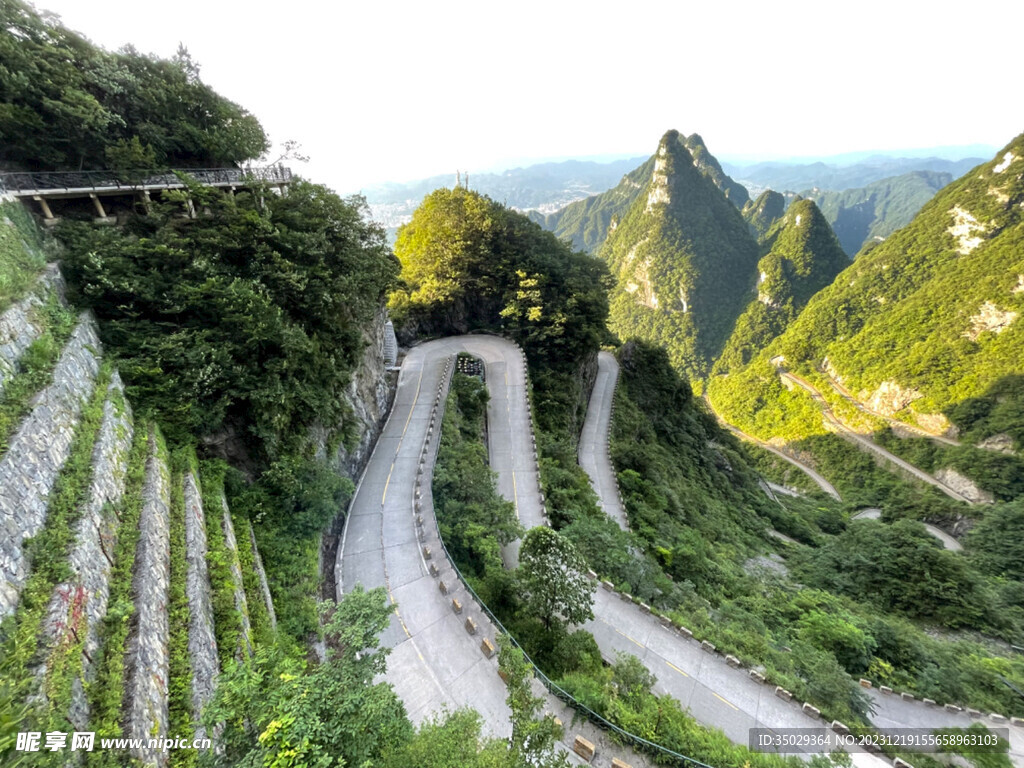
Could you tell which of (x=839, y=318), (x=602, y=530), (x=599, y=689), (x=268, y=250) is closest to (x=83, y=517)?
(x=268, y=250)

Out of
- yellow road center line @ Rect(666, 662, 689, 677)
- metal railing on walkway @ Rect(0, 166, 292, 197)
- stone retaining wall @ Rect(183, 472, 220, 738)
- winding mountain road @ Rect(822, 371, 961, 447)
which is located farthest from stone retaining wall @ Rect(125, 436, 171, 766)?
winding mountain road @ Rect(822, 371, 961, 447)

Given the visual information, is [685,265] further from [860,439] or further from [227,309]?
[227,309]

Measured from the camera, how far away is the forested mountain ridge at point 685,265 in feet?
388

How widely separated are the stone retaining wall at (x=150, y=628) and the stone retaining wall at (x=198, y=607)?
461mm

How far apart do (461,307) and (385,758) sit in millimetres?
35731

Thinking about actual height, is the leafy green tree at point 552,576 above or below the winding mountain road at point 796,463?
above

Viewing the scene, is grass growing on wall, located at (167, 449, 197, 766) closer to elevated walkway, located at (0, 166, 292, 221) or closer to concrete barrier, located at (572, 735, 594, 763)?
concrete barrier, located at (572, 735, 594, 763)

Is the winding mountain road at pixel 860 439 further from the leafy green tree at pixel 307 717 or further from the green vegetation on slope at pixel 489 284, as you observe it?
the leafy green tree at pixel 307 717

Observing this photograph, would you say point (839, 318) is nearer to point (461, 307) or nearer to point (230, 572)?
point (461, 307)

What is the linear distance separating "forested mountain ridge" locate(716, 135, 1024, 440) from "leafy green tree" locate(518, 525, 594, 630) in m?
77.5

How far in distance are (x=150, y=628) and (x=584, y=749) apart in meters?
10.3

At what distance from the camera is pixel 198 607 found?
9.23 meters

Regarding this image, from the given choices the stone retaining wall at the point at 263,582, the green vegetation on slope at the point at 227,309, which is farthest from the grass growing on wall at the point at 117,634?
the stone retaining wall at the point at 263,582

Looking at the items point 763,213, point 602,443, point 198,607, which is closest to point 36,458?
point 198,607
